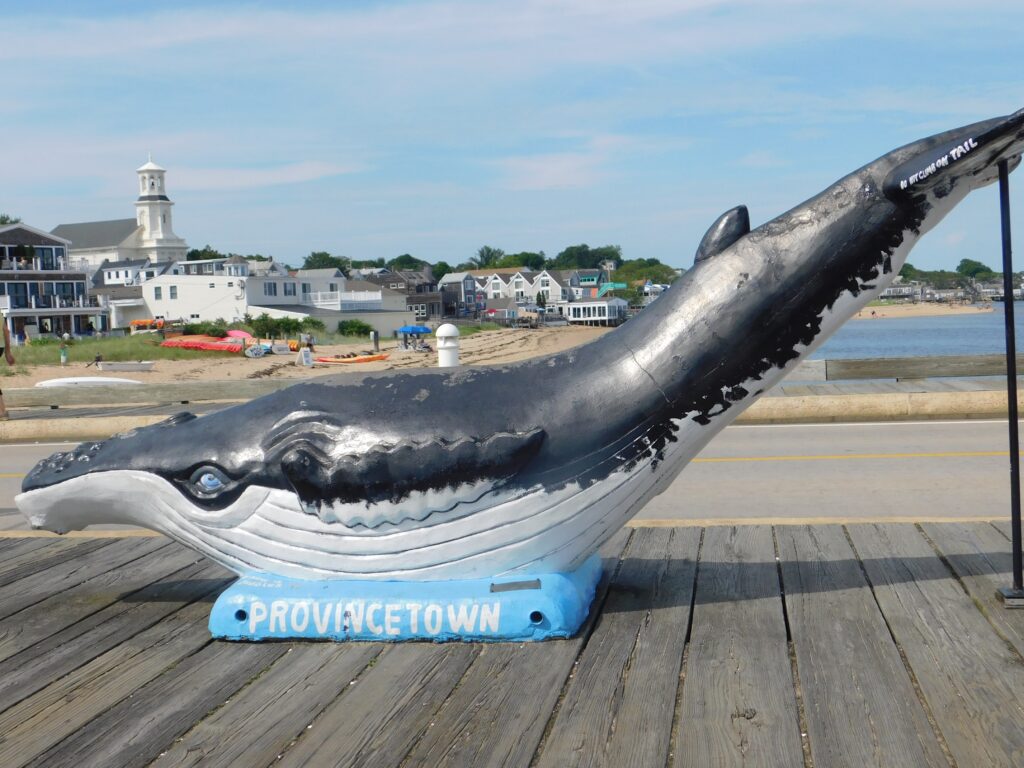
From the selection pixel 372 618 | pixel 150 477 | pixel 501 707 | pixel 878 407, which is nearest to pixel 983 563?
pixel 501 707

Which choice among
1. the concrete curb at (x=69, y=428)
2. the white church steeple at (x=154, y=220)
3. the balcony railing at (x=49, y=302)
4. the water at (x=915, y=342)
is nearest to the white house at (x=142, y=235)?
the white church steeple at (x=154, y=220)

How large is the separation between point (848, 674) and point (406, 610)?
6.67 feet

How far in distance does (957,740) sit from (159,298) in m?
94.6

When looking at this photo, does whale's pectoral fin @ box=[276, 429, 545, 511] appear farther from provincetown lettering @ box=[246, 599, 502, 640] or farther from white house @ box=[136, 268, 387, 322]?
white house @ box=[136, 268, 387, 322]

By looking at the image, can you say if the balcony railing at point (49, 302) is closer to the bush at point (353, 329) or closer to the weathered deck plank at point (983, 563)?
the bush at point (353, 329)

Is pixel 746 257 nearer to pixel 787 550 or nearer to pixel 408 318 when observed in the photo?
pixel 787 550

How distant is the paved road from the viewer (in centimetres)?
935

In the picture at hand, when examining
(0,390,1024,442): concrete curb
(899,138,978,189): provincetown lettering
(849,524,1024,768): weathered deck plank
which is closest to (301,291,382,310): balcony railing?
Result: (0,390,1024,442): concrete curb

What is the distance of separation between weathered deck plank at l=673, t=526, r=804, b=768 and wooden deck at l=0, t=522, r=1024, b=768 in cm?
1

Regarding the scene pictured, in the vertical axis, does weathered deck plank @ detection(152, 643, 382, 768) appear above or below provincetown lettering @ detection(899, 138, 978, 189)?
below

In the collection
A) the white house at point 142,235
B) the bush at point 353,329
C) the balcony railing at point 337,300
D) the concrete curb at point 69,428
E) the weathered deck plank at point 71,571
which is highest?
the white house at point 142,235

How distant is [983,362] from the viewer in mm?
16719

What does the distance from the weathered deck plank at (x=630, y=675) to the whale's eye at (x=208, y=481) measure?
2.01m

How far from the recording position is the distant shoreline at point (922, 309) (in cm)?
16225
